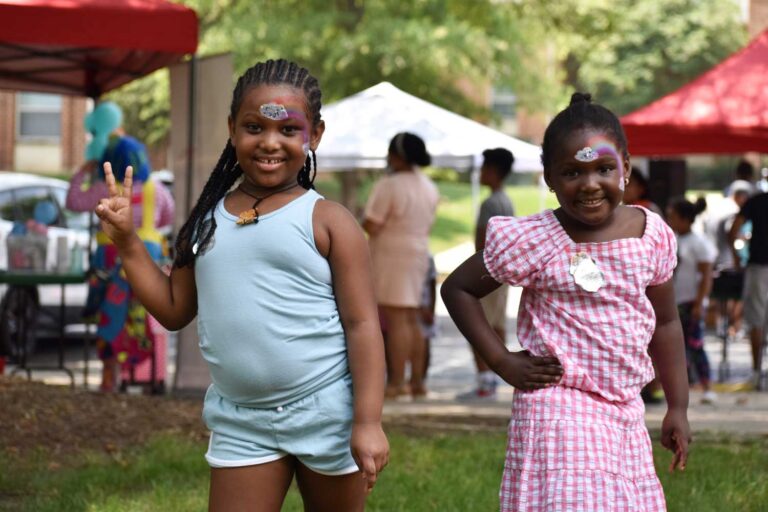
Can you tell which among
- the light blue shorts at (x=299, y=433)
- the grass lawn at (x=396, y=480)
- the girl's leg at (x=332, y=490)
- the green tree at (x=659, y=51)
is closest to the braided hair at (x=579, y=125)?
the light blue shorts at (x=299, y=433)

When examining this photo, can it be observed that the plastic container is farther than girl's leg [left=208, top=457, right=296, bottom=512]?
Yes

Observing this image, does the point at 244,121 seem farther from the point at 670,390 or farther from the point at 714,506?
the point at 714,506


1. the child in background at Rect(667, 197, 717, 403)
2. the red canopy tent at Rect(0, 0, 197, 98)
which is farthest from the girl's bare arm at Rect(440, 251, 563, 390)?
the child in background at Rect(667, 197, 717, 403)

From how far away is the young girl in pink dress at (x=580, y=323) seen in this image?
3826 mm

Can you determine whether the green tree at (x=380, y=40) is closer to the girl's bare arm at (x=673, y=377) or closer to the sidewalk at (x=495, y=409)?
the sidewalk at (x=495, y=409)

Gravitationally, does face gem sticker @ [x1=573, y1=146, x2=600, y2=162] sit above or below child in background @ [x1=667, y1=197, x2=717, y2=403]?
above

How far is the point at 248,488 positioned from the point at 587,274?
1060mm

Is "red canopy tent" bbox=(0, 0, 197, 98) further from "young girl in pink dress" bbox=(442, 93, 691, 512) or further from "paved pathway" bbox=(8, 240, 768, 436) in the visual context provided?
"young girl in pink dress" bbox=(442, 93, 691, 512)

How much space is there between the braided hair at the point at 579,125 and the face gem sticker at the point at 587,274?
0.31 m

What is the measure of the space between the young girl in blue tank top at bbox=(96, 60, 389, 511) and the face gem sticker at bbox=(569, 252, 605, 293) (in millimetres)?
560

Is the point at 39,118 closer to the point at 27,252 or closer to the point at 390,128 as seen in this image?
the point at 390,128

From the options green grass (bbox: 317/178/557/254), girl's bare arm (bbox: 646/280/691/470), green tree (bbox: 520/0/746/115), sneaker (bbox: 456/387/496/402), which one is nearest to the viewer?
girl's bare arm (bbox: 646/280/691/470)

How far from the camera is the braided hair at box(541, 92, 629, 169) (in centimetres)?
402

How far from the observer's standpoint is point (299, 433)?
12.3ft
